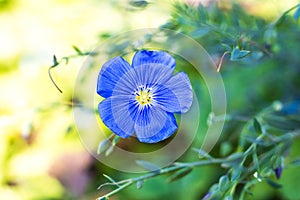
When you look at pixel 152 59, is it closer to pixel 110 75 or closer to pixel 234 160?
pixel 110 75

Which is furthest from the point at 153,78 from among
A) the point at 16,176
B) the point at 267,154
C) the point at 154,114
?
the point at 16,176

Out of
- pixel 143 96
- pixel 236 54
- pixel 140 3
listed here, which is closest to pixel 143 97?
pixel 143 96

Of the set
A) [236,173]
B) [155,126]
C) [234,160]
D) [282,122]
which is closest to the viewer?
[155,126]

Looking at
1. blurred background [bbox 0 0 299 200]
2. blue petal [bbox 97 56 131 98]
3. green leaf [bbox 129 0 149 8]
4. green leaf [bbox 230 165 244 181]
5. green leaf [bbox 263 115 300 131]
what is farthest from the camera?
blurred background [bbox 0 0 299 200]

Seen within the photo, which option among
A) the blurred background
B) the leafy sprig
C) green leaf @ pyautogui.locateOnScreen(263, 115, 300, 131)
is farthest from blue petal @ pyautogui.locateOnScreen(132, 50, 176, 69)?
the blurred background

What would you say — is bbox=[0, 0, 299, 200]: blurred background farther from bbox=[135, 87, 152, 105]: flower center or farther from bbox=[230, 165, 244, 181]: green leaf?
bbox=[135, 87, 152, 105]: flower center

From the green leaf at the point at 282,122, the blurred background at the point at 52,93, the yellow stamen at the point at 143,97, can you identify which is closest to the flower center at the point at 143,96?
the yellow stamen at the point at 143,97
